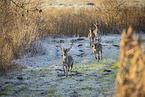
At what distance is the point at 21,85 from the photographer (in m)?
6.96

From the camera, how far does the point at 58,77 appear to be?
7.64m

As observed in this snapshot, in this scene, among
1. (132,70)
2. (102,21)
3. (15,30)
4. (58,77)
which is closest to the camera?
(132,70)

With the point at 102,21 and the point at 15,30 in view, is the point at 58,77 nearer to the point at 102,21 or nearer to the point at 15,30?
the point at 15,30

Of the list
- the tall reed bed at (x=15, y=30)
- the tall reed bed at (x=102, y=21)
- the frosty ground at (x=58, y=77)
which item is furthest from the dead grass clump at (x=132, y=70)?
the tall reed bed at (x=102, y=21)

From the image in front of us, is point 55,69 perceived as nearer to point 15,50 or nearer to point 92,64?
point 92,64

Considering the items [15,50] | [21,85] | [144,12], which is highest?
[144,12]

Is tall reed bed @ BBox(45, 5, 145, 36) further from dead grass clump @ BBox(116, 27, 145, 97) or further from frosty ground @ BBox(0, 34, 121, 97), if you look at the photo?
dead grass clump @ BBox(116, 27, 145, 97)

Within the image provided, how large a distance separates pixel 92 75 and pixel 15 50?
4.04 m

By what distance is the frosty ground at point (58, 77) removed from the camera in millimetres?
6336

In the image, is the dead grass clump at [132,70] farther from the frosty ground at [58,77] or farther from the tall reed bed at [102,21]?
the tall reed bed at [102,21]

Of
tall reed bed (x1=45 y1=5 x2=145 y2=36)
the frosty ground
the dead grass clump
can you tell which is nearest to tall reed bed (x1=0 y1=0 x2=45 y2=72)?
the frosty ground

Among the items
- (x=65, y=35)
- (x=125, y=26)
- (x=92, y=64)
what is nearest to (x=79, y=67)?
(x=92, y=64)

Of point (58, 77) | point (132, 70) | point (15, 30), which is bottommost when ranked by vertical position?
point (58, 77)

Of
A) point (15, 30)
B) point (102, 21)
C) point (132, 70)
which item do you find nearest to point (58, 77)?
point (15, 30)
